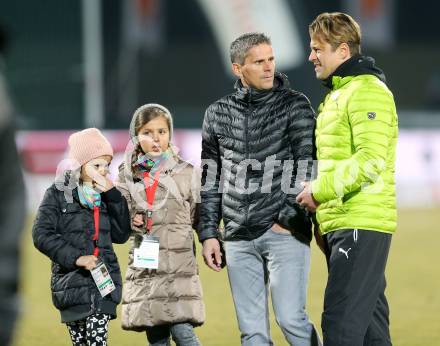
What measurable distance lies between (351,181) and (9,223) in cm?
244

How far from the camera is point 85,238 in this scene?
5.36 meters

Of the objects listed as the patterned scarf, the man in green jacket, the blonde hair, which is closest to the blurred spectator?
the man in green jacket

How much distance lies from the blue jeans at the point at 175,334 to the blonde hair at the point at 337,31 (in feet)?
5.47

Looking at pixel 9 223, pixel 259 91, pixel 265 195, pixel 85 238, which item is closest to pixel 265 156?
pixel 265 195

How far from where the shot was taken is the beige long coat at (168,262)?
17.8ft

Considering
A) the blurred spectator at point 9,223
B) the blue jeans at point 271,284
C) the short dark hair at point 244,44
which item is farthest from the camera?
the short dark hair at point 244,44

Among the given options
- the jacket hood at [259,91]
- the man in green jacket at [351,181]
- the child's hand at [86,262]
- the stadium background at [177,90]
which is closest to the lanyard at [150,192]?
the child's hand at [86,262]

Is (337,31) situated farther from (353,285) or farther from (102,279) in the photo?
(102,279)

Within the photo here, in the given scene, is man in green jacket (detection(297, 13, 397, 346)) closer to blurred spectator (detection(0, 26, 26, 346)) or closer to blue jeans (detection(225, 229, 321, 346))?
blue jeans (detection(225, 229, 321, 346))

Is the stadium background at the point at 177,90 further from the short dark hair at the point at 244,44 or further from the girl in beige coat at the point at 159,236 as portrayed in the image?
the short dark hair at the point at 244,44

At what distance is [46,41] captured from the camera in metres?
18.4

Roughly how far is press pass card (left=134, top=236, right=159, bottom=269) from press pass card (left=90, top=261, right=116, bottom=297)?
225mm

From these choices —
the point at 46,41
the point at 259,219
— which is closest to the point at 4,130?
the point at 259,219

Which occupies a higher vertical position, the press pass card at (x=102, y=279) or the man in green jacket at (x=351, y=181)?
the man in green jacket at (x=351, y=181)
